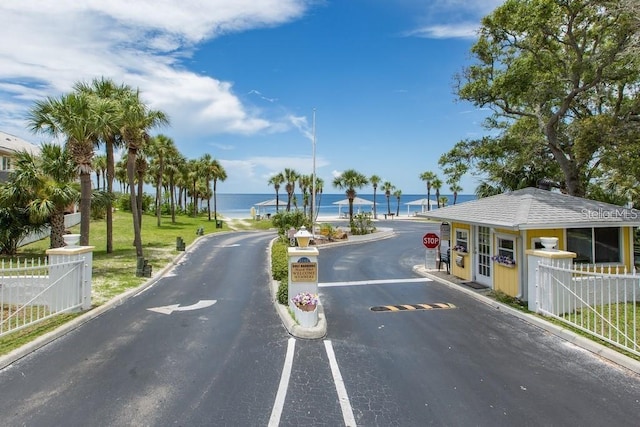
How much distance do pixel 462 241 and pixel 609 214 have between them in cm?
508

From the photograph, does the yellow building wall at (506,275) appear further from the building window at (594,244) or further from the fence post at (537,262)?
the building window at (594,244)

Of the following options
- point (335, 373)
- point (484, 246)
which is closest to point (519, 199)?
point (484, 246)

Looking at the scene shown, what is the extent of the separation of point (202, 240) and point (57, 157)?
13082 millimetres

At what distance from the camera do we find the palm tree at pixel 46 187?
16.5 meters

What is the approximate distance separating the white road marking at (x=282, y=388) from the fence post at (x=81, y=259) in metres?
6.25

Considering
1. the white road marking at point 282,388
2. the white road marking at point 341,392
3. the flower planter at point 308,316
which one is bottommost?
the white road marking at point 341,392

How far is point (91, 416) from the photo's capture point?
5.13 metres

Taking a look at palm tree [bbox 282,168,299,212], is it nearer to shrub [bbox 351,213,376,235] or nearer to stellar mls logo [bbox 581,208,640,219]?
shrub [bbox 351,213,376,235]

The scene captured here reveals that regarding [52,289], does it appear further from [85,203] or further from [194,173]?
[194,173]

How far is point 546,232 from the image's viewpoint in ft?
37.6

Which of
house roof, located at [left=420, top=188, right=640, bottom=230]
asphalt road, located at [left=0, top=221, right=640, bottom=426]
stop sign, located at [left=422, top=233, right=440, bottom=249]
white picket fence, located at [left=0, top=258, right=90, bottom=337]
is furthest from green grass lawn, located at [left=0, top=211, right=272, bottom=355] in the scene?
house roof, located at [left=420, top=188, right=640, bottom=230]

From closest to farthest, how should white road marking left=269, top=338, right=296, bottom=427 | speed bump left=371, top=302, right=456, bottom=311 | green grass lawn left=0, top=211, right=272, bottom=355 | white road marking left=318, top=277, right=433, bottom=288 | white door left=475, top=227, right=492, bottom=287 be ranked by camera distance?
white road marking left=269, top=338, right=296, bottom=427 → green grass lawn left=0, top=211, right=272, bottom=355 → speed bump left=371, top=302, right=456, bottom=311 → white door left=475, top=227, right=492, bottom=287 → white road marking left=318, top=277, right=433, bottom=288

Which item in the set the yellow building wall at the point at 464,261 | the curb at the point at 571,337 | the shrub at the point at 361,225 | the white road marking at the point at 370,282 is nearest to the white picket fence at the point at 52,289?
the white road marking at the point at 370,282

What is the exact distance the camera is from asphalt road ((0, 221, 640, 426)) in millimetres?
5238
